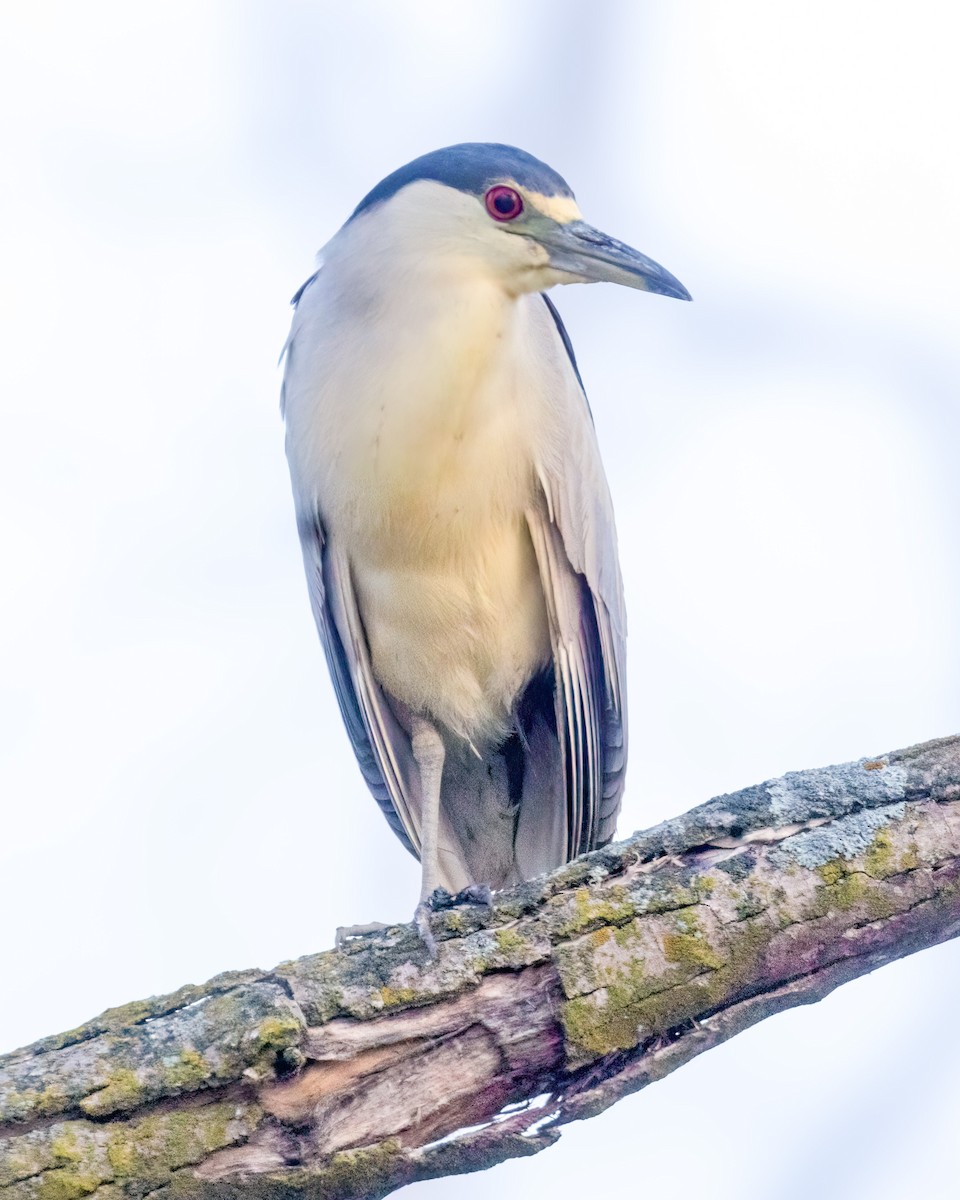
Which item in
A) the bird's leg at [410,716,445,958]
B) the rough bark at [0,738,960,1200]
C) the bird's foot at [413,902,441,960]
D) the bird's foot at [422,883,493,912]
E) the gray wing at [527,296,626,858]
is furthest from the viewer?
the gray wing at [527,296,626,858]

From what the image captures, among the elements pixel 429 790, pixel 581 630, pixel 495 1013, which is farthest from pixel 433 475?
pixel 495 1013

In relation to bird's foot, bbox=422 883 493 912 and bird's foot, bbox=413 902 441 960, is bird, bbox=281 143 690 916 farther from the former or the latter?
bird's foot, bbox=413 902 441 960

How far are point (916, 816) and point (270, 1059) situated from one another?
3.41ft

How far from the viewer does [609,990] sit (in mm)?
1986

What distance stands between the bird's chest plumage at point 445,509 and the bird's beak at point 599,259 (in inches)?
7.5

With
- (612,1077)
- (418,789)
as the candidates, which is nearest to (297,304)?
(418,789)

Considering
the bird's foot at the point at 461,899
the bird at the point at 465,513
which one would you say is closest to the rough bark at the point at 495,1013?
the bird's foot at the point at 461,899

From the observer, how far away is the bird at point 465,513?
9.99 feet

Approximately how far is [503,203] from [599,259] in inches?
10.2

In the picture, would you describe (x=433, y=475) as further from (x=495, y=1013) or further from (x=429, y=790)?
(x=495, y=1013)

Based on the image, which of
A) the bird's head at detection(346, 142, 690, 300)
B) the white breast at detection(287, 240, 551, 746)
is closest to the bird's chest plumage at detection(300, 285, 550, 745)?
the white breast at detection(287, 240, 551, 746)

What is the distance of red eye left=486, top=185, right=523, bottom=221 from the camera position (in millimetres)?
3018

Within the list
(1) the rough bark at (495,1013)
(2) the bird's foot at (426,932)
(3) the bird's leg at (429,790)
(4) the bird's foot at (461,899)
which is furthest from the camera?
(3) the bird's leg at (429,790)

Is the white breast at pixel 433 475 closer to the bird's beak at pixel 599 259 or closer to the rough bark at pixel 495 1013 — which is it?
the bird's beak at pixel 599 259
